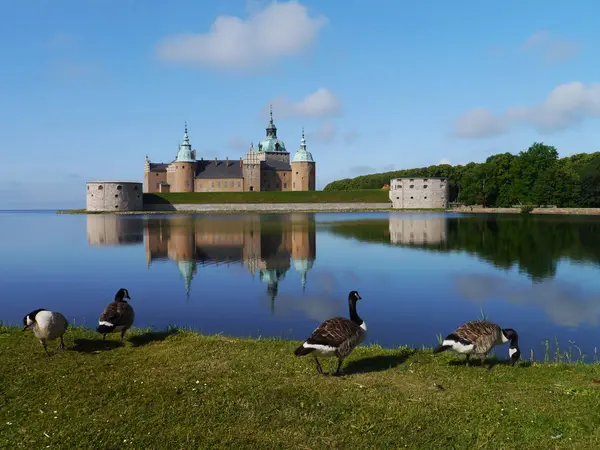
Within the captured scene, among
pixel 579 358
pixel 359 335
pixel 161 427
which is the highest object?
pixel 359 335

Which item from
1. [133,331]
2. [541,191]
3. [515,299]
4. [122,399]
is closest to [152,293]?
[133,331]

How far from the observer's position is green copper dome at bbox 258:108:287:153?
12756 cm

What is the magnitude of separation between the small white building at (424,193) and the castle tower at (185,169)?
154 feet

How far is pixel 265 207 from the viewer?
97062 millimetres

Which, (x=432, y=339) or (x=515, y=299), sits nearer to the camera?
(x=432, y=339)

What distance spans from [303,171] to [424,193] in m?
30.6

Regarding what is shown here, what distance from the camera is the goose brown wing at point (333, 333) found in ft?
25.0

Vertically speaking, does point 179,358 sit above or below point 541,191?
below

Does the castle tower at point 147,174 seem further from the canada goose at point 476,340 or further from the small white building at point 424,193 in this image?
the canada goose at point 476,340

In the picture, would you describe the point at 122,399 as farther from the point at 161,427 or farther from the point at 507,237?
the point at 507,237

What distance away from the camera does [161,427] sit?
609 centimetres

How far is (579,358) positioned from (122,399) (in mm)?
9245

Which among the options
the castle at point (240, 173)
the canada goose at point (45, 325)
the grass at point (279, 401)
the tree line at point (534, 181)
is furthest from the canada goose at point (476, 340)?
the castle at point (240, 173)

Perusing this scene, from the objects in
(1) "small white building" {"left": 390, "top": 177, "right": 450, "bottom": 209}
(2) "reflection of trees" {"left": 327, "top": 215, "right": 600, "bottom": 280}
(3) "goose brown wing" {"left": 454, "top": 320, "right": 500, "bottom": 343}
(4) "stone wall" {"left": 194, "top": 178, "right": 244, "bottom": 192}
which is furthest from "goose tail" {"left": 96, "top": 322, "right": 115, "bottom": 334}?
(4) "stone wall" {"left": 194, "top": 178, "right": 244, "bottom": 192}
